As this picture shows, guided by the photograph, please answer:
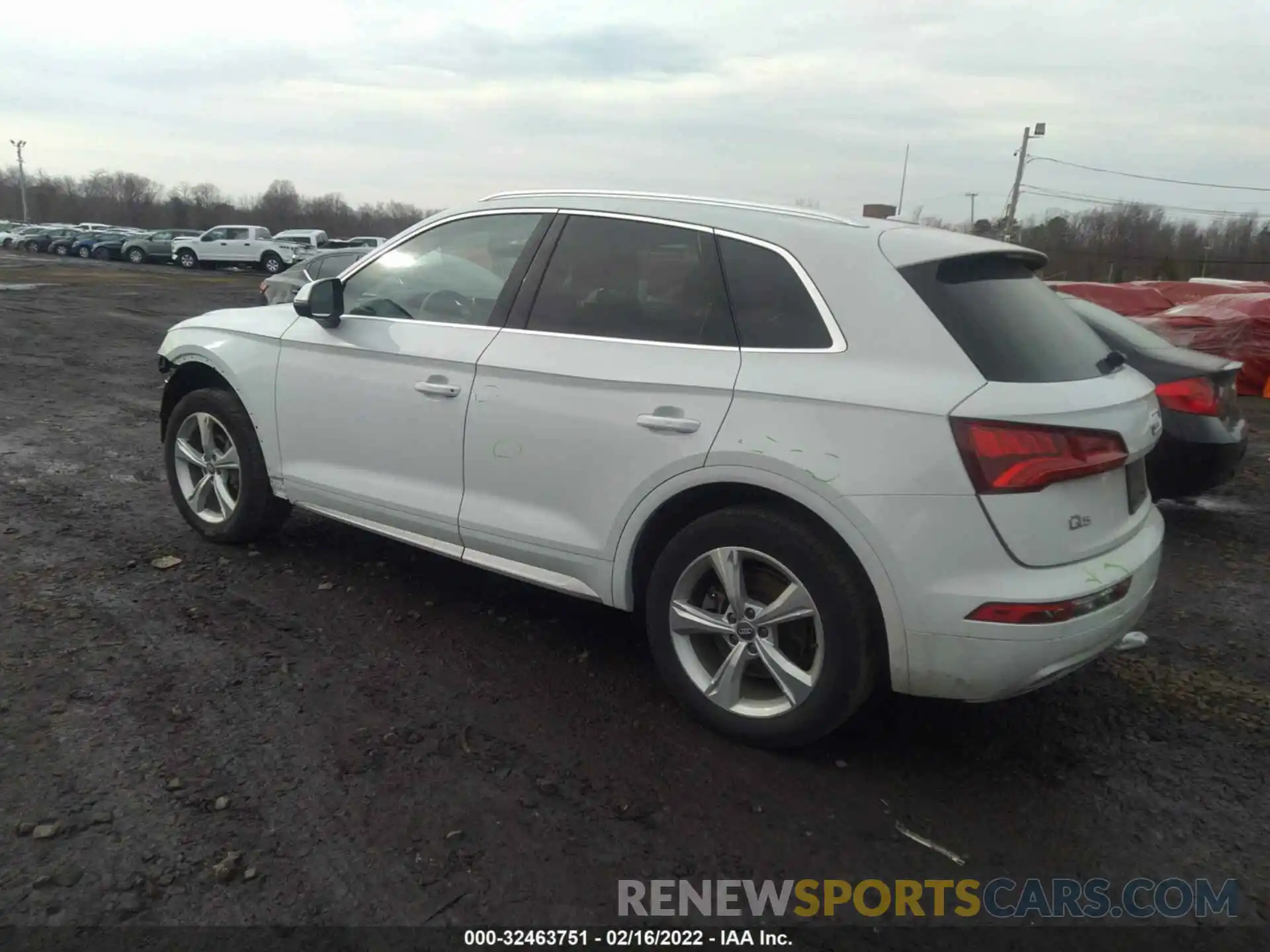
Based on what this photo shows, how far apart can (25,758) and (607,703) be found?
1.86 m

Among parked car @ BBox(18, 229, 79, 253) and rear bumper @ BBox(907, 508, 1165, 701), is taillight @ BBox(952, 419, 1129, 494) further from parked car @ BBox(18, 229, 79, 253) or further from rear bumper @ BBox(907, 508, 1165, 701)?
parked car @ BBox(18, 229, 79, 253)

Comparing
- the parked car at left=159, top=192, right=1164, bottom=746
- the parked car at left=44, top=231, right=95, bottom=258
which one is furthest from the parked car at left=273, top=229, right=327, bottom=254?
the parked car at left=159, top=192, right=1164, bottom=746

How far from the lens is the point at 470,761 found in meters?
3.08

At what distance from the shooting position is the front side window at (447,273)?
3891mm

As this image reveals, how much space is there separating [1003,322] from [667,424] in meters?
1.12

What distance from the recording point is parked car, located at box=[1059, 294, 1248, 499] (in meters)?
5.53

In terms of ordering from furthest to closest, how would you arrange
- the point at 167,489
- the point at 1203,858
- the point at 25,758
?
the point at 167,489 → the point at 25,758 → the point at 1203,858

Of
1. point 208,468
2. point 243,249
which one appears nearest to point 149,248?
point 243,249

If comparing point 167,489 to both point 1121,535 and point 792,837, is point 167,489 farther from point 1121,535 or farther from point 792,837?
point 1121,535

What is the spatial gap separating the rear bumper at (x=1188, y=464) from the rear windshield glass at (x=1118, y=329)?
624mm

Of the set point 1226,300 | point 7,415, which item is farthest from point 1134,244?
point 7,415

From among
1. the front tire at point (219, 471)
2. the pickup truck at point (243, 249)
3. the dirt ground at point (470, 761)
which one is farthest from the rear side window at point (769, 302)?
the pickup truck at point (243, 249)

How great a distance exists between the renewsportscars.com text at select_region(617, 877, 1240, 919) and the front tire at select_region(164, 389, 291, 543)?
2992 mm

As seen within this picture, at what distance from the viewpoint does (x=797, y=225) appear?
327cm
